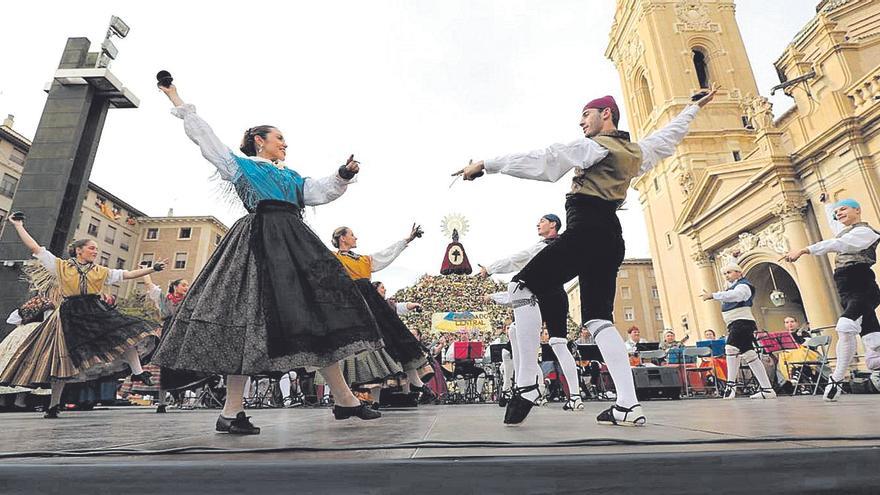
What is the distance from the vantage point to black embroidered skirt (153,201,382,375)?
2355 mm

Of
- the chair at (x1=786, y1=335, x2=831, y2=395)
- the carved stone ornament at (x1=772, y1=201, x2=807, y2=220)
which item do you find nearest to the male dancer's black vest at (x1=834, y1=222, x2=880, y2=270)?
the chair at (x1=786, y1=335, x2=831, y2=395)

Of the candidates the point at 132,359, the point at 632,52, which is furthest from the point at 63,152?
the point at 632,52

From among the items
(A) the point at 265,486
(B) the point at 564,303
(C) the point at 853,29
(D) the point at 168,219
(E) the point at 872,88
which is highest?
(D) the point at 168,219

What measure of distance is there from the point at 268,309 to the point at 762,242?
65.6ft

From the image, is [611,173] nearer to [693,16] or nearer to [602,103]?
[602,103]

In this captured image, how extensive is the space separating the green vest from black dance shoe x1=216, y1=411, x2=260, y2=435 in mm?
2179

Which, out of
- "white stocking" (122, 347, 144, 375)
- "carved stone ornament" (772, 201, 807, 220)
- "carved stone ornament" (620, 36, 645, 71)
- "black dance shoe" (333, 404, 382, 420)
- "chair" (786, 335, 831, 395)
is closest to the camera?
"black dance shoe" (333, 404, 382, 420)

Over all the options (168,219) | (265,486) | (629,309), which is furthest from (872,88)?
(168,219)

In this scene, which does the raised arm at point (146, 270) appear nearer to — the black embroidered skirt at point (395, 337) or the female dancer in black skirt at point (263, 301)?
the black embroidered skirt at point (395, 337)

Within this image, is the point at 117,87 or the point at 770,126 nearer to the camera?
the point at 117,87

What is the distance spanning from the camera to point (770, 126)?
1828 centimetres

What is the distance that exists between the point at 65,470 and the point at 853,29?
85.5 feet

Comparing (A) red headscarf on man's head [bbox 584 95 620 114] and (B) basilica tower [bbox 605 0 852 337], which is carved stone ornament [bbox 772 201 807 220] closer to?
(B) basilica tower [bbox 605 0 852 337]

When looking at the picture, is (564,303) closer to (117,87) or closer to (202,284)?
(202,284)
